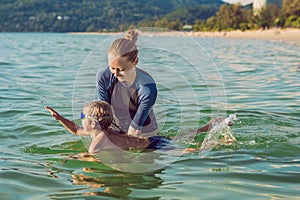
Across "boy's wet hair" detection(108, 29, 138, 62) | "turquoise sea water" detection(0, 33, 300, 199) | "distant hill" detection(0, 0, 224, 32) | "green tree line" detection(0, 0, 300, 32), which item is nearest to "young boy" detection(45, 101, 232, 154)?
"turquoise sea water" detection(0, 33, 300, 199)

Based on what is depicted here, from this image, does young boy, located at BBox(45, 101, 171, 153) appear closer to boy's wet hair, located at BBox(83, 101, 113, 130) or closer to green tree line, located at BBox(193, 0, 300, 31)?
boy's wet hair, located at BBox(83, 101, 113, 130)

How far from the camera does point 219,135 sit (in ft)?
22.1

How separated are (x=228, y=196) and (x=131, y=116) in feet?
6.60

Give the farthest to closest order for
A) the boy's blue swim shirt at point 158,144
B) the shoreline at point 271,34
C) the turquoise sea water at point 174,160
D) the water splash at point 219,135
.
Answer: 1. the shoreline at point 271,34
2. the water splash at point 219,135
3. the boy's blue swim shirt at point 158,144
4. the turquoise sea water at point 174,160

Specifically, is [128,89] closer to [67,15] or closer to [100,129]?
[100,129]

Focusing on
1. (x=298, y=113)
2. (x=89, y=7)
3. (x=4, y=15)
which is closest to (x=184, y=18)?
(x=89, y=7)

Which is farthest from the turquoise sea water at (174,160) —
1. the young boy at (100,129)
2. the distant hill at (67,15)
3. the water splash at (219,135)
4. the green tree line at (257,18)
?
the distant hill at (67,15)

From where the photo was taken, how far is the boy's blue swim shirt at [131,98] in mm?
5600

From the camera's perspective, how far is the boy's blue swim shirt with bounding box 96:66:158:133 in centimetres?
560

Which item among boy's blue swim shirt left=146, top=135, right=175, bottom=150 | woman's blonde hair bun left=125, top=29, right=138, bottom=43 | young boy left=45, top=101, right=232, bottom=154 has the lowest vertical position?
boy's blue swim shirt left=146, top=135, right=175, bottom=150

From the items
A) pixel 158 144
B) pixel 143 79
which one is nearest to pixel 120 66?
pixel 143 79

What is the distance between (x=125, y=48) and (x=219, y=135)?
2.24 m

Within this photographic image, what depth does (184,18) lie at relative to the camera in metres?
162

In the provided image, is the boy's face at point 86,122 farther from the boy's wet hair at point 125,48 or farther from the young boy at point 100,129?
the boy's wet hair at point 125,48
